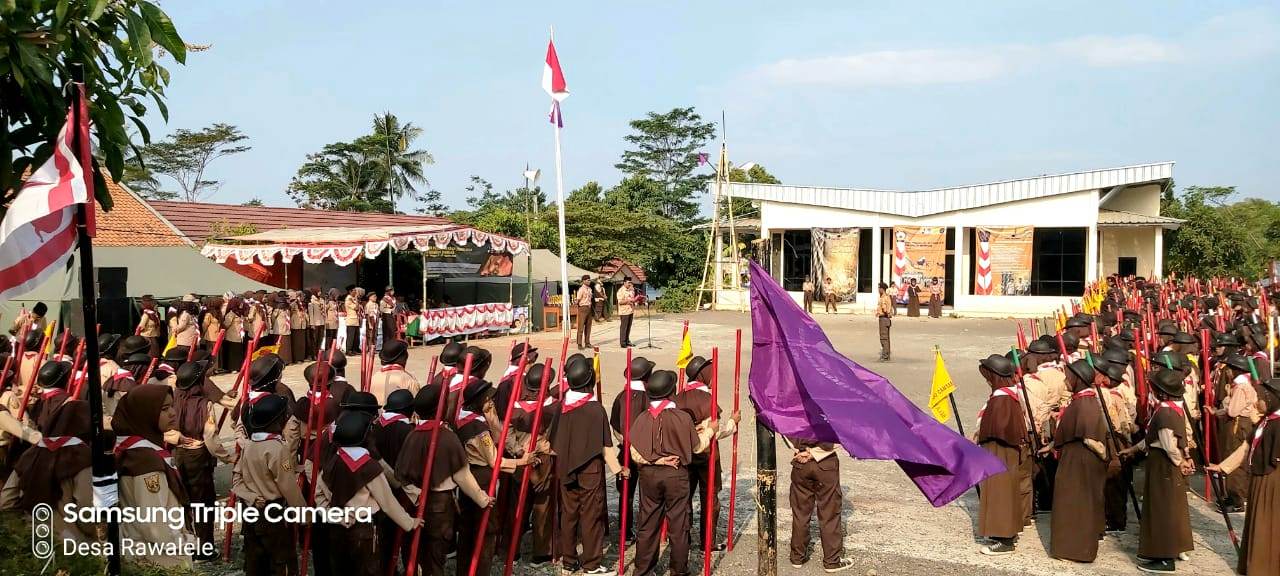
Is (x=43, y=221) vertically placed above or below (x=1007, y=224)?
below

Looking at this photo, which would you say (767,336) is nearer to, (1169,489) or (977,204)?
(1169,489)

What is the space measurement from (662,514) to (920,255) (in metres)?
25.7

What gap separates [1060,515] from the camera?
6.68m

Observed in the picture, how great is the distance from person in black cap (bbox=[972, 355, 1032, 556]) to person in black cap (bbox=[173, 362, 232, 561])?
5.99m

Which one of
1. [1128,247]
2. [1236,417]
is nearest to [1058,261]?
[1128,247]

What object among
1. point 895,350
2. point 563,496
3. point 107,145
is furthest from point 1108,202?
point 107,145

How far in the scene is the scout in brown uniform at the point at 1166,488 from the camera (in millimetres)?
6422

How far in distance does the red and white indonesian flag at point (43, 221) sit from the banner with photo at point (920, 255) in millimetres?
28164

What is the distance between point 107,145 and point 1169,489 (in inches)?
290

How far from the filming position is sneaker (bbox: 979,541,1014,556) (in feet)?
22.6

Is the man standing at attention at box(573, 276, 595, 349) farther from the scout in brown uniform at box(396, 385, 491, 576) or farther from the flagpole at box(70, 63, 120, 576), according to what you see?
the flagpole at box(70, 63, 120, 576)

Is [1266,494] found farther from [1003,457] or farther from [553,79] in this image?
[553,79]

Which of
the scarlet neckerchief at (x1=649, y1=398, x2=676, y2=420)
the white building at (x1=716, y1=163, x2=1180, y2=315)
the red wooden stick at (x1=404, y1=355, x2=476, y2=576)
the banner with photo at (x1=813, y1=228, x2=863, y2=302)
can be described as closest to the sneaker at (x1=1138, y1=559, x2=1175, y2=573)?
the scarlet neckerchief at (x1=649, y1=398, x2=676, y2=420)

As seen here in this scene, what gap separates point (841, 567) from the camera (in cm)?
655
